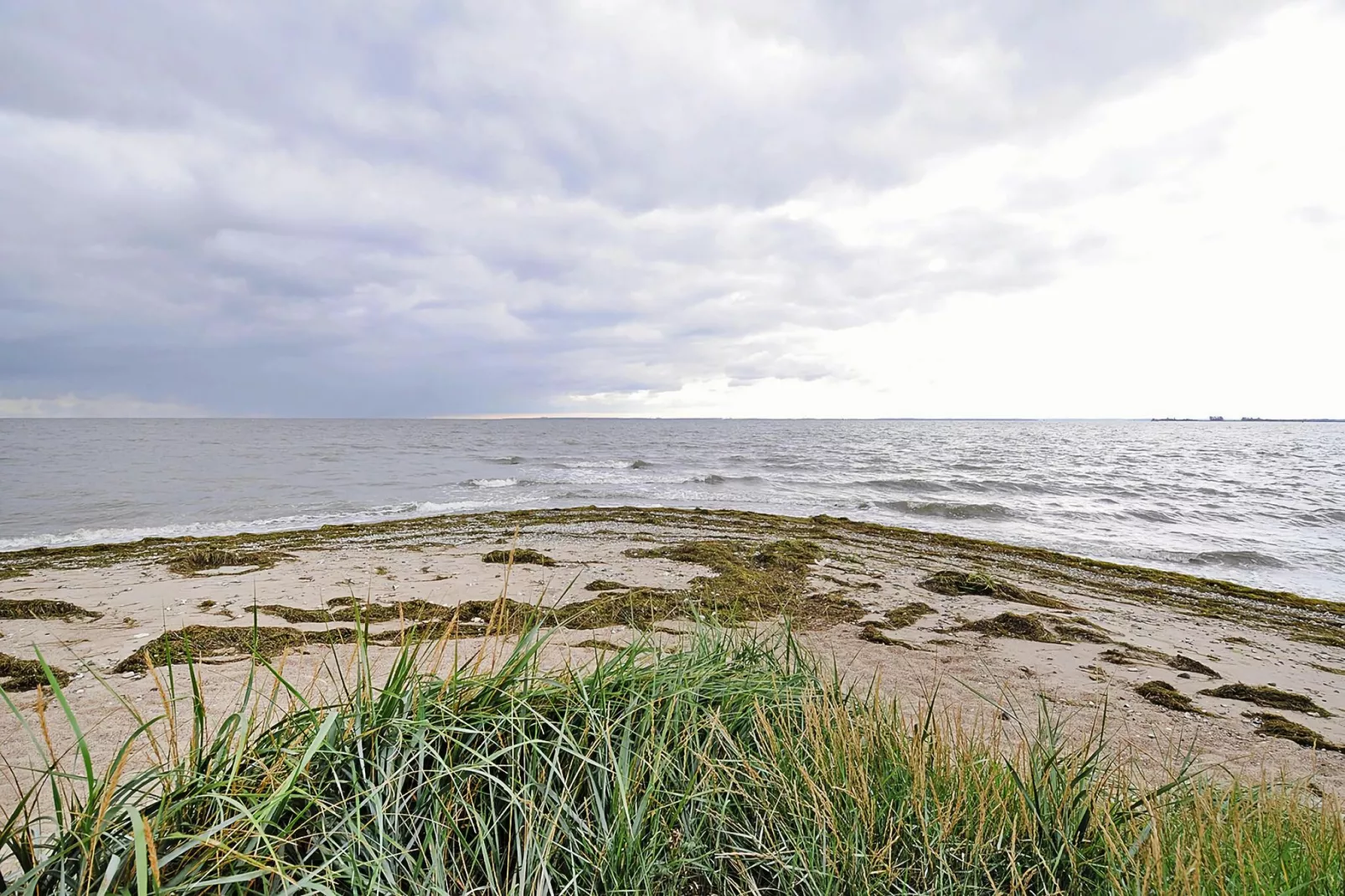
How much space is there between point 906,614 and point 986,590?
2019 mm

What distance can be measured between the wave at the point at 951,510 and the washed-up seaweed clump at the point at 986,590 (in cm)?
900

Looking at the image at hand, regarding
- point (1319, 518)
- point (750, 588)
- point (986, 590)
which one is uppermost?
point (750, 588)

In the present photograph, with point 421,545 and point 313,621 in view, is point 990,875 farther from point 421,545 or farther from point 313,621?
point 421,545

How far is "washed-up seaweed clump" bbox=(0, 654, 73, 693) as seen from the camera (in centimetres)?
461

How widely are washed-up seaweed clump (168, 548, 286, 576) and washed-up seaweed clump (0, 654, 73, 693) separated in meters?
3.86

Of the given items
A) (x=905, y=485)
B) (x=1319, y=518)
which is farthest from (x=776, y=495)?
(x=1319, y=518)

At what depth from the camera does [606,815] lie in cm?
191

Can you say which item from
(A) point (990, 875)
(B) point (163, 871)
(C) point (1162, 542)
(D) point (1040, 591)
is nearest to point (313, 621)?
(B) point (163, 871)

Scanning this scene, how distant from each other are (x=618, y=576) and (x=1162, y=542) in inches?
543

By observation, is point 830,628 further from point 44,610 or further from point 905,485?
point 905,485

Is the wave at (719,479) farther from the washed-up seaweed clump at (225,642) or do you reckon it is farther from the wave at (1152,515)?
the washed-up seaweed clump at (225,642)

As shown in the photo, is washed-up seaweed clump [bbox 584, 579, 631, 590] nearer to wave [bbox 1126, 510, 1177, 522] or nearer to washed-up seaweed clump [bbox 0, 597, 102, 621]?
washed-up seaweed clump [bbox 0, 597, 102, 621]

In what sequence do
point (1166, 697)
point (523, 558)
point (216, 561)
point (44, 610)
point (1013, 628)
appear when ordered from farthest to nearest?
point (523, 558)
point (216, 561)
point (1013, 628)
point (44, 610)
point (1166, 697)

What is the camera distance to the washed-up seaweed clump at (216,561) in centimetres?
895
